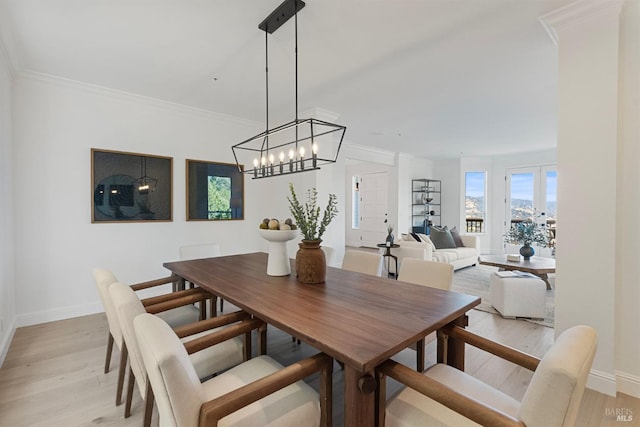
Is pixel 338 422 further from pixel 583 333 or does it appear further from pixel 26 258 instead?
pixel 26 258

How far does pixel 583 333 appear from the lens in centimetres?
103

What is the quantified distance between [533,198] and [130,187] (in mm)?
8227

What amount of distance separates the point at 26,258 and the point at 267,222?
9.17ft

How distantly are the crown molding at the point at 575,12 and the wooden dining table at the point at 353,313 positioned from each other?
203 cm

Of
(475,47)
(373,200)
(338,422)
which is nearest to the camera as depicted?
(338,422)

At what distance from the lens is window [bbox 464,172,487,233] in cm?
797

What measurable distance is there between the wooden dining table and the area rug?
2.39m

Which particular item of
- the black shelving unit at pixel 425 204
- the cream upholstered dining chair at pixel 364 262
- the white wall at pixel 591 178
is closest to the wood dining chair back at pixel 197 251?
the cream upholstered dining chair at pixel 364 262

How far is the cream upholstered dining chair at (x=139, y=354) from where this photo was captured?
141cm

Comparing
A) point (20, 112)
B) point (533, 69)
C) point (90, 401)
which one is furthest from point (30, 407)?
point (533, 69)

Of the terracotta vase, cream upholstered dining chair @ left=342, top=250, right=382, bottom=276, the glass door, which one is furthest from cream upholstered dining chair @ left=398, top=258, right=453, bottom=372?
the glass door

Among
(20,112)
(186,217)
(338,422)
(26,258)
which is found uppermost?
(20,112)

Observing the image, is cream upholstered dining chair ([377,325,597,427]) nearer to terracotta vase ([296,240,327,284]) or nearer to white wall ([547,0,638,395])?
terracotta vase ([296,240,327,284])

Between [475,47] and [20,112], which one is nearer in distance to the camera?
[475,47]
